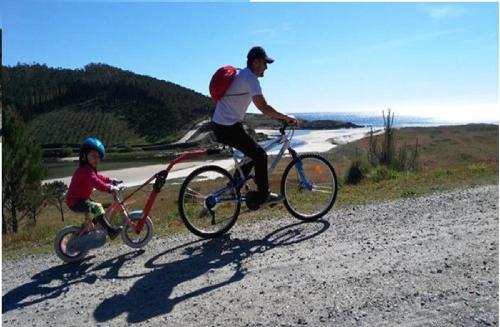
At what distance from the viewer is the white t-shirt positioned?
594cm

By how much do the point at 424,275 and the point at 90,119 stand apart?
173 meters

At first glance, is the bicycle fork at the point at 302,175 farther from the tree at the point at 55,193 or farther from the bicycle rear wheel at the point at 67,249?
the tree at the point at 55,193

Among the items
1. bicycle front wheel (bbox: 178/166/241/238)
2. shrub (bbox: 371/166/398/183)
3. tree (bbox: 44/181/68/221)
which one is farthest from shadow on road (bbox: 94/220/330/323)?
tree (bbox: 44/181/68/221)

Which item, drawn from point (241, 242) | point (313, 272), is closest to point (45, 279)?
→ point (241, 242)

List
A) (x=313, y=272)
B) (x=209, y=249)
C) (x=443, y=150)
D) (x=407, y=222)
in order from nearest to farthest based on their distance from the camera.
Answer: (x=313, y=272) < (x=209, y=249) < (x=407, y=222) < (x=443, y=150)

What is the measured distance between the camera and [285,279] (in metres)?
4.55

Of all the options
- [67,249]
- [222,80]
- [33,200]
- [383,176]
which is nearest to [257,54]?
[222,80]

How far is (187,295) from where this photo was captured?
4.35m

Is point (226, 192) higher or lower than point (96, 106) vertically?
lower

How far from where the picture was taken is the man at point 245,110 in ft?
19.6

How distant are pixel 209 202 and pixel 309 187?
177 cm

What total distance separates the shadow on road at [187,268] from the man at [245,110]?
0.94m

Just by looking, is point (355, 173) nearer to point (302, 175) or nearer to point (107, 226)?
point (302, 175)

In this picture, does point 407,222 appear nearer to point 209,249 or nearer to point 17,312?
point 209,249
